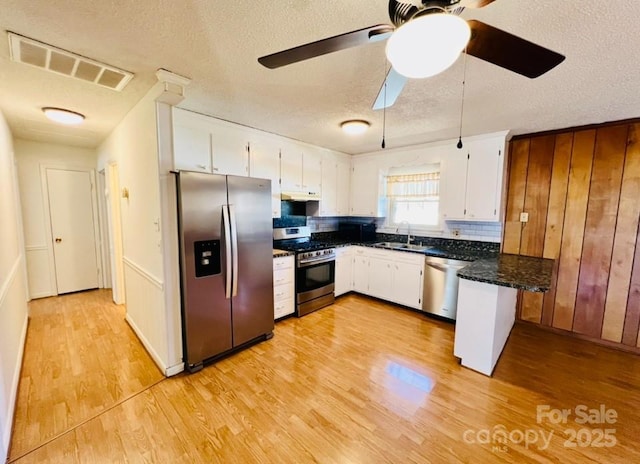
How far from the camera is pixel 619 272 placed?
286 centimetres

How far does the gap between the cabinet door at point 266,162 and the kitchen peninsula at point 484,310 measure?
2.25 metres

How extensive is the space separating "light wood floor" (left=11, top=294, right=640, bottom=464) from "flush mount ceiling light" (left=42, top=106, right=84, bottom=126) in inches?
93.9

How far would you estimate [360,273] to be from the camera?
4.31 metres

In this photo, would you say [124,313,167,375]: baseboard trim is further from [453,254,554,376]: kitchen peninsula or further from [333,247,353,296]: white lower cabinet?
[453,254,554,376]: kitchen peninsula

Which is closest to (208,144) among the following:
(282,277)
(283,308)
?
(282,277)

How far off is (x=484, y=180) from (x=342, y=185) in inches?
82.7

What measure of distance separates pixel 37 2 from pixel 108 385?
8.58ft

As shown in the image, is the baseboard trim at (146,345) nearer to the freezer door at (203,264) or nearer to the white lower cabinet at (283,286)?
the freezer door at (203,264)

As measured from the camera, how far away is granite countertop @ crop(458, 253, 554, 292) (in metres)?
2.08

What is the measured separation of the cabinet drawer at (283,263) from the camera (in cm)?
325

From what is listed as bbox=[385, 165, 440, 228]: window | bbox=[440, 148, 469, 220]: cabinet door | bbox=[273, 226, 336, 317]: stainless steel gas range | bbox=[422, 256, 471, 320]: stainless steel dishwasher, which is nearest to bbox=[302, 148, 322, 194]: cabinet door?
bbox=[273, 226, 336, 317]: stainless steel gas range

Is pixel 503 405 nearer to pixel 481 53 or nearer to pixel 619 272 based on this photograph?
pixel 619 272

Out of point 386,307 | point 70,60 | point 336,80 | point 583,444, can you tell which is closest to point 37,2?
point 70,60

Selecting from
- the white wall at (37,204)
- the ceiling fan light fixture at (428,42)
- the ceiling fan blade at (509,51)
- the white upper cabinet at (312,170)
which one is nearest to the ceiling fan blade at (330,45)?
the ceiling fan light fixture at (428,42)
